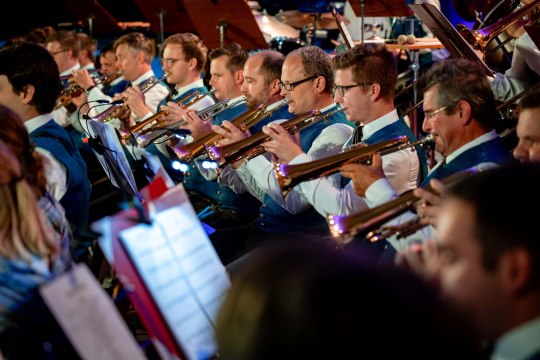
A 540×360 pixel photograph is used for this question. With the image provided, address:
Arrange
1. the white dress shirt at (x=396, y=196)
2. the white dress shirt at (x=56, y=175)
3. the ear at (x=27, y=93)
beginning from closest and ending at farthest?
1. the white dress shirt at (x=396, y=196)
2. the white dress shirt at (x=56, y=175)
3. the ear at (x=27, y=93)

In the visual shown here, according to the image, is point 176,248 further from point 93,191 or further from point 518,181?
point 93,191

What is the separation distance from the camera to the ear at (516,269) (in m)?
1.33

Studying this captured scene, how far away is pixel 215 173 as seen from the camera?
462 centimetres

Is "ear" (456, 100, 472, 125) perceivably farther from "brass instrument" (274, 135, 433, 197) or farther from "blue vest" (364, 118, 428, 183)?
"blue vest" (364, 118, 428, 183)

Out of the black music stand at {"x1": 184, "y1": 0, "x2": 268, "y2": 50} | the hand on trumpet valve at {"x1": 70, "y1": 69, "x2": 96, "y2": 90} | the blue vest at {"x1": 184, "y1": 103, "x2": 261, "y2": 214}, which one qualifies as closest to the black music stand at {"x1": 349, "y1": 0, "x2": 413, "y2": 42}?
the black music stand at {"x1": 184, "y1": 0, "x2": 268, "y2": 50}

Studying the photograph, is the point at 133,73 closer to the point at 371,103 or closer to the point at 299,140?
the point at 299,140

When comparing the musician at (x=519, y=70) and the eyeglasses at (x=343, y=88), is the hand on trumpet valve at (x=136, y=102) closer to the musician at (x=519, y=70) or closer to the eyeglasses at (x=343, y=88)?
the eyeglasses at (x=343, y=88)

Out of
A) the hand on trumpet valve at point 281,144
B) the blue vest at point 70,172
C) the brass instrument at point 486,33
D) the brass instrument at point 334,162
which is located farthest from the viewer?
the brass instrument at point 486,33

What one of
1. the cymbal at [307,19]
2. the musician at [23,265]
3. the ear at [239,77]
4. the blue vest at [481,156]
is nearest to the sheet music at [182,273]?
the musician at [23,265]

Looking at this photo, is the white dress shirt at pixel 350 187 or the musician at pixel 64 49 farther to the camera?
the musician at pixel 64 49

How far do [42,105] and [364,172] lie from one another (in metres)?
1.64

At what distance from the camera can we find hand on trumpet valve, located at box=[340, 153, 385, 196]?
2.83 m

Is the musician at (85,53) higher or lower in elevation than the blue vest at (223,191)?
higher

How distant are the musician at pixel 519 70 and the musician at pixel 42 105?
2.28 metres
